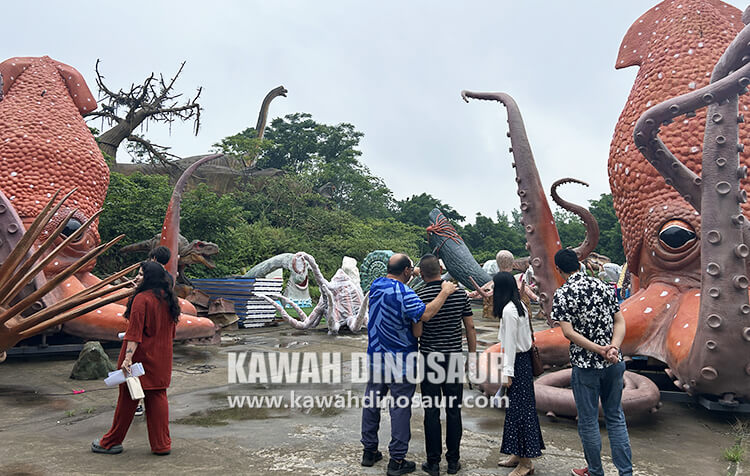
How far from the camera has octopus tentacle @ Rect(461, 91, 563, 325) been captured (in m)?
5.04

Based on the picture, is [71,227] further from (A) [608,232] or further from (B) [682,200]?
(A) [608,232]

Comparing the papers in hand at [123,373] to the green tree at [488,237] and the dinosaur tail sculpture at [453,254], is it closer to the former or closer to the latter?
the dinosaur tail sculpture at [453,254]

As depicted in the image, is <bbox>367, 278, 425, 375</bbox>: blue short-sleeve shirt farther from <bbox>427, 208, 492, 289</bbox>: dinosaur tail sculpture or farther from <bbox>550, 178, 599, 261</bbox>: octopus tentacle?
<bbox>427, 208, 492, 289</bbox>: dinosaur tail sculpture

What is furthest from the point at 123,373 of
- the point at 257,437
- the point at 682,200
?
the point at 682,200

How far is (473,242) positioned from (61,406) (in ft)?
113

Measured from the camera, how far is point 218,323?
372 inches

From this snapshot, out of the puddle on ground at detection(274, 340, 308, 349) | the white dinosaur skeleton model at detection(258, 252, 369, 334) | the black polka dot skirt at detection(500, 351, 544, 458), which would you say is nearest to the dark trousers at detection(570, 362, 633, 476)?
the black polka dot skirt at detection(500, 351, 544, 458)

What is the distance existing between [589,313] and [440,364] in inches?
36.5

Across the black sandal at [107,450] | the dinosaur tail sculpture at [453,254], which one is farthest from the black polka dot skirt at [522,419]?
the dinosaur tail sculpture at [453,254]

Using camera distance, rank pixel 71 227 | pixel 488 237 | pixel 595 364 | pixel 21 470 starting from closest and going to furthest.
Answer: pixel 595 364, pixel 21 470, pixel 71 227, pixel 488 237

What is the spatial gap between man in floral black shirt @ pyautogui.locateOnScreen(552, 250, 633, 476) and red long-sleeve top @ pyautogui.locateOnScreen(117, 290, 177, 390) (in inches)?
99.0

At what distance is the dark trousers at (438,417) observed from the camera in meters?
3.31

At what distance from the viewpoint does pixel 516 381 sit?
134 inches

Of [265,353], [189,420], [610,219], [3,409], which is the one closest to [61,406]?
[3,409]
